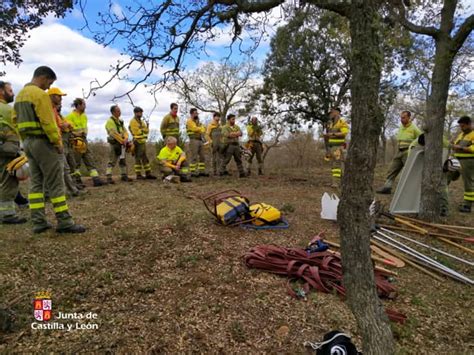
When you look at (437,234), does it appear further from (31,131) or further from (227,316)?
(31,131)

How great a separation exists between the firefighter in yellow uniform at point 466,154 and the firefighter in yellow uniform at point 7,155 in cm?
851

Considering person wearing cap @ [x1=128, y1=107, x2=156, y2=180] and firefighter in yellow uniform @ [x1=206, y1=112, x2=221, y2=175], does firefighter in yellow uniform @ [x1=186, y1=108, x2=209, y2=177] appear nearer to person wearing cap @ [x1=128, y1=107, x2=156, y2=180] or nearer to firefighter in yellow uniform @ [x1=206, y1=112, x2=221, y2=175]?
firefighter in yellow uniform @ [x1=206, y1=112, x2=221, y2=175]

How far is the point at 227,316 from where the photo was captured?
2.91 metres

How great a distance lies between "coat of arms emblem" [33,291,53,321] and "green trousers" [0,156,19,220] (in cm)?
266

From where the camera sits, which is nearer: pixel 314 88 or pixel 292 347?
pixel 292 347

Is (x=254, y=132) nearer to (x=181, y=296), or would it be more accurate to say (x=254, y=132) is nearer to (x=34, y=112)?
(x=34, y=112)

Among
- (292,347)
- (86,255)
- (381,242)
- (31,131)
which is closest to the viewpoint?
(292,347)

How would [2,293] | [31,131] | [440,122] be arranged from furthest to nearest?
[440,122], [31,131], [2,293]

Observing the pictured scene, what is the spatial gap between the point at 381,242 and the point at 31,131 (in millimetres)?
5226

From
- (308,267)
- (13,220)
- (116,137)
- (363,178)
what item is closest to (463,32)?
(308,267)

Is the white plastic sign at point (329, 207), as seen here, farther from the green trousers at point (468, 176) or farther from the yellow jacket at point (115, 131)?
the yellow jacket at point (115, 131)

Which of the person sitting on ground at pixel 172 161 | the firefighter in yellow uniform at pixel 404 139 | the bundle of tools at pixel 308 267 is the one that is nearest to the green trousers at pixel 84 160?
the person sitting on ground at pixel 172 161

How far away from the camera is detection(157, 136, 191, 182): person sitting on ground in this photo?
920cm

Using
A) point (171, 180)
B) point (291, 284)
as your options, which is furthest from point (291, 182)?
point (291, 284)
